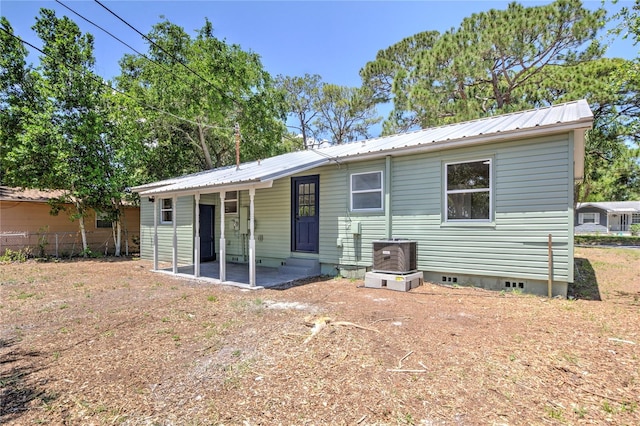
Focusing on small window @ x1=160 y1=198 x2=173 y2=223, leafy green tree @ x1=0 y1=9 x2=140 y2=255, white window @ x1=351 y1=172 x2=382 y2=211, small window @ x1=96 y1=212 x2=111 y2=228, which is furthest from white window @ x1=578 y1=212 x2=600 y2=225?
small window @ x1=96 y1=212 x2=111 y2=228

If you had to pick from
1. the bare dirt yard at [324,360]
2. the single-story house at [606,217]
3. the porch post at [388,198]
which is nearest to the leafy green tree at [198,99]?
the porch post at [388,198]

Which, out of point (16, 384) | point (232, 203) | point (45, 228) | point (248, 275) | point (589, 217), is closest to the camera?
point (16, 384)

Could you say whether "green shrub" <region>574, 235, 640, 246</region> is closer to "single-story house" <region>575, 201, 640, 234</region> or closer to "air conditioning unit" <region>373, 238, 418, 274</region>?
"single-story house" <region>575, 201, 640, 234</region>

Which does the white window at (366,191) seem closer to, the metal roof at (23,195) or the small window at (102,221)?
the small window at (102,221)

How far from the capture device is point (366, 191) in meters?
8.01

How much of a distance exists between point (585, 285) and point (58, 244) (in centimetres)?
1873

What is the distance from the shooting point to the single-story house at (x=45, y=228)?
44.8 feet

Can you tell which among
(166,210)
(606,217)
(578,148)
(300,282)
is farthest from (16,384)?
(606,217)

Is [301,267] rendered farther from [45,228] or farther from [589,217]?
[589,217]

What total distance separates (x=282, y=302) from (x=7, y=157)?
510 inches

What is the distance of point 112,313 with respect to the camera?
538 cm

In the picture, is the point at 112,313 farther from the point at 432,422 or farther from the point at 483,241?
the point at 483,241

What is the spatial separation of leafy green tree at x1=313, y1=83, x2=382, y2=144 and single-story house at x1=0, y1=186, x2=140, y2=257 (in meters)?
15.6

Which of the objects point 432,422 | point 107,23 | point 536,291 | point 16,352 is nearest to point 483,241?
point 536,291
